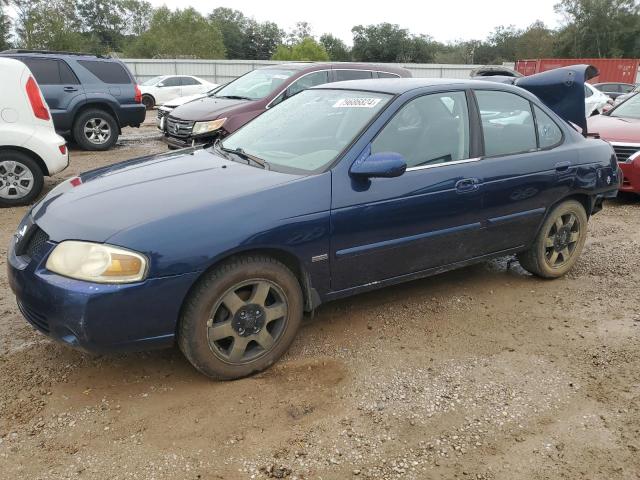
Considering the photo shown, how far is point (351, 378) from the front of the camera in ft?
10.5

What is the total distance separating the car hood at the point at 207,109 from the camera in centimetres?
852

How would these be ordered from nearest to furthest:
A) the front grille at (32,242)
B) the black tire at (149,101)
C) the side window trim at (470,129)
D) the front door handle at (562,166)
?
the front grille at (32,242), the side window trim at (470,129), the front door handle at (562,166), the black tire at (149,101)

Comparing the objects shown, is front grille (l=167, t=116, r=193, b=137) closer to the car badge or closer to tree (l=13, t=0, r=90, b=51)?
the car badge

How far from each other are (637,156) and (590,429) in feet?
18.2

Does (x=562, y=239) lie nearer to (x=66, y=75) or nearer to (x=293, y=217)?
(x=293, y=217)

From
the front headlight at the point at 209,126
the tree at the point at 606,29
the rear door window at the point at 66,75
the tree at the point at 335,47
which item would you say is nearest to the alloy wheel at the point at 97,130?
the rear door window at the point at 66,75

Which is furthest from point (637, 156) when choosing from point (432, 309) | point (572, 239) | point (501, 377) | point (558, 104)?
point (501, 377)

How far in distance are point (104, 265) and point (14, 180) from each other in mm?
4996

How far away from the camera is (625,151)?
7.30 meters

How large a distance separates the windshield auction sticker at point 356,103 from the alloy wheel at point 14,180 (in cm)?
471

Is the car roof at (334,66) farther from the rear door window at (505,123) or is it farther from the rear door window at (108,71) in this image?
the rear door window at (505,123)

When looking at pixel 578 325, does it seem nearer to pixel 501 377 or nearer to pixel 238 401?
pixel 501 377

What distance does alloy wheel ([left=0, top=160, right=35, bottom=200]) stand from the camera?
22.1 feet

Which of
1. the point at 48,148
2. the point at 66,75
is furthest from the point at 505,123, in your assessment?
the point at 66,75
